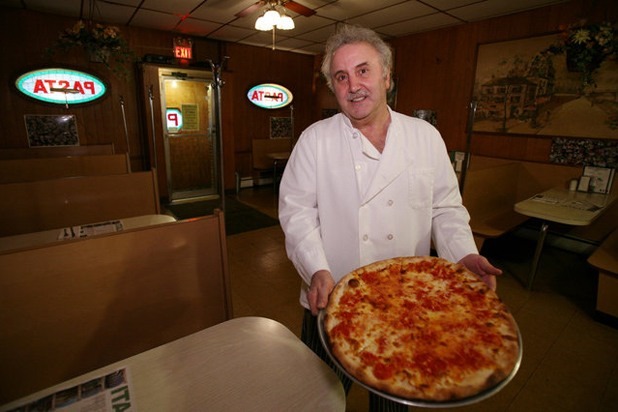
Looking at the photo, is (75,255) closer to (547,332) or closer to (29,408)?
(29,408)

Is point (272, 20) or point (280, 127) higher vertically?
point (272, 20)

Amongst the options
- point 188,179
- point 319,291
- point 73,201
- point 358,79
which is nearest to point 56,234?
point 73,201

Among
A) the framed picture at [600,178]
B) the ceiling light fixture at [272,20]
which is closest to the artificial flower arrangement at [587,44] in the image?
the framed picture at [600,178]

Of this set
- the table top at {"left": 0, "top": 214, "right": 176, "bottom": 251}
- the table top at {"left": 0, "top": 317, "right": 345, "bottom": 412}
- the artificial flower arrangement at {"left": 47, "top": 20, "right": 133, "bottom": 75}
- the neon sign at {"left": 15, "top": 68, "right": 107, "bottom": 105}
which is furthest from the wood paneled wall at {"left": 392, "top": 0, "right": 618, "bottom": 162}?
the neon sign at {"left": 15, "top": 68, "right": 107, "bottom": 105}

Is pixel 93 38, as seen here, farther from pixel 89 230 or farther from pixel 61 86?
pixel 89 230

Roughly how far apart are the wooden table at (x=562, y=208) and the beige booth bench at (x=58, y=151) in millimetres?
4884

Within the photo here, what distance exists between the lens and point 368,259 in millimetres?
1415

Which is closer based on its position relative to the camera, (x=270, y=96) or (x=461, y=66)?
(x=461, y=66)

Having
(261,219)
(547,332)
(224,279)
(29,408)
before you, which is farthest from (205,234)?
(261,219)

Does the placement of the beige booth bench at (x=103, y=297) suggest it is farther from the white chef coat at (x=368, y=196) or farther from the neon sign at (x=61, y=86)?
the neon sign at (x=61, y=86)

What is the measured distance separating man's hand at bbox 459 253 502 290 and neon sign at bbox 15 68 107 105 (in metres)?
5.54

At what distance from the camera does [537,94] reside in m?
4.23

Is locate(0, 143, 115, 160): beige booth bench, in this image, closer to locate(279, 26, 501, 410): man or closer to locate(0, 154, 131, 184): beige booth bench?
locate(0, 154, 131, 184): beige booth bench

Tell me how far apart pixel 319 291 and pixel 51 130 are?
5.69 m
